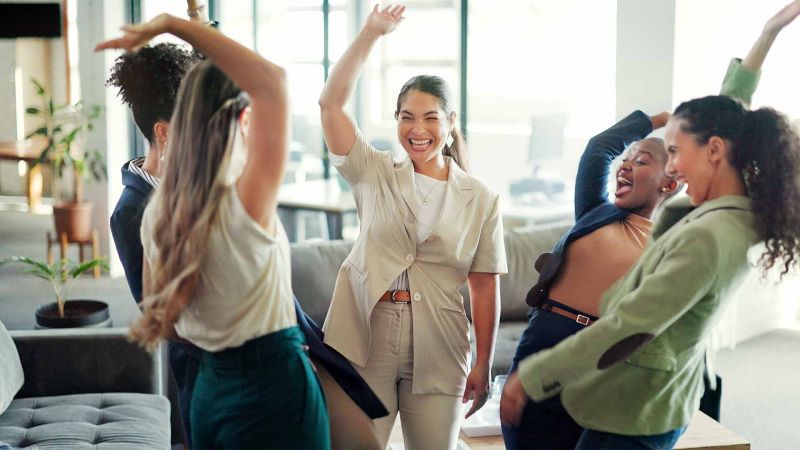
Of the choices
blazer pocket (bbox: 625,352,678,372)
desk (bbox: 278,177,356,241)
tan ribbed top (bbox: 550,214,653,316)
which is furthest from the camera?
desk (bbox: 278,177,356,241)

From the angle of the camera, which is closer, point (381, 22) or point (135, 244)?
point (135, 244)

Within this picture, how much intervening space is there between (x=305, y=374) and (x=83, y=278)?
5.22m

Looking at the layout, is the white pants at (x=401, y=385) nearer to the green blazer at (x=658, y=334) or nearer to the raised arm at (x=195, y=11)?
the green blazer at (x=658, y=334)

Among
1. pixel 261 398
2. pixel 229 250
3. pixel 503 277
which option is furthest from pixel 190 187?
pixel 503 277

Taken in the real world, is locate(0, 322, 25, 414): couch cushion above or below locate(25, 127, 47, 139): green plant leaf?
below

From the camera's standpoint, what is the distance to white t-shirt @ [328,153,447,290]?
2232mm

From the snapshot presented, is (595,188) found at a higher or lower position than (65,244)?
higher

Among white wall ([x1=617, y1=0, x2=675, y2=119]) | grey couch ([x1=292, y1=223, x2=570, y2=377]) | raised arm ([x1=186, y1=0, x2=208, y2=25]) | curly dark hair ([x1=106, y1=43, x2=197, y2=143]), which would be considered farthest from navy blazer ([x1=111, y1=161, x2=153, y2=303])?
white wall ([x1=617, y1=0, x2=675, y2=119])

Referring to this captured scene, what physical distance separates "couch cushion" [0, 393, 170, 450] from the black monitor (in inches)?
142

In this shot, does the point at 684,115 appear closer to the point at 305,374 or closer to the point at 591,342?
the point at 591,342

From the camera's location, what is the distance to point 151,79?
1.91m

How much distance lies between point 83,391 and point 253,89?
2.14m

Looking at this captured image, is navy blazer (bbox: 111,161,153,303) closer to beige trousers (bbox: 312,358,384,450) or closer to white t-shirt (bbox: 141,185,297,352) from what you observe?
white t-shirt (bbox: 141,185,297,352)

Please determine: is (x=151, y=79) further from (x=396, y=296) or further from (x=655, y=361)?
(x=655, y=361)
